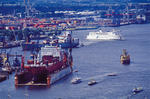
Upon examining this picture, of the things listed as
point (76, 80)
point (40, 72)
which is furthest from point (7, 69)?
point (76, 80)

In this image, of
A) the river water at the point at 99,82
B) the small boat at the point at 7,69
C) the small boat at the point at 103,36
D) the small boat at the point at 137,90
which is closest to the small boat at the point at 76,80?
the river water at the point at 99,82

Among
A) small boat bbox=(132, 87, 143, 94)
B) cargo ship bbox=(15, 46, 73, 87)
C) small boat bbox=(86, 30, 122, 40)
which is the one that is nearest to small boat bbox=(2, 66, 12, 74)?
cargo ship bbox=(15, 46, 73, 87)

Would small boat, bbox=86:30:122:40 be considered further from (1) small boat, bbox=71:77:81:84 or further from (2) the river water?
(1) small boat, bbox=71:77:81:84

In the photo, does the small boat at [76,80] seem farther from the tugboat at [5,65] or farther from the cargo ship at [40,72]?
the tugboat at [5,65]

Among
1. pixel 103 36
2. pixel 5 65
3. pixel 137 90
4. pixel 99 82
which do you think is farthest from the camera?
pixel 103 36

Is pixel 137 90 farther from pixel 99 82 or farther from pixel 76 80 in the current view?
pixel 76 80

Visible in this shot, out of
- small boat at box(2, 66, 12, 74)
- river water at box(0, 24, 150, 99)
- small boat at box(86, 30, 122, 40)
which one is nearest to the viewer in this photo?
river water at box(0, 24, 150, 99)

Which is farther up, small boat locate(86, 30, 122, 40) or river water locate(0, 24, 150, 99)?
river water locate(0, 24, 150, 99)

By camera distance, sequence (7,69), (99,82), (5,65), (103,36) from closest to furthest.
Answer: (99,82) < (7,69) < (5,65) < (103,36)

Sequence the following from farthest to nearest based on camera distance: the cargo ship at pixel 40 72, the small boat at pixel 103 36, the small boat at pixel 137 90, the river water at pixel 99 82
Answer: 1. the small boat at pixel 103 36
2. the cargo ship at pixel 40 72
3. the river water at pixel 99 82
4. the small boat at pixel 137 90

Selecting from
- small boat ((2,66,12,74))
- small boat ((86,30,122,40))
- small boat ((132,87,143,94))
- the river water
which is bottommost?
small boat ((86,30,122,40))

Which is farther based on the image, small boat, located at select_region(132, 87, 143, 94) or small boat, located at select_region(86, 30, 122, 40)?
small boat, located at select_region(86, 30, 122, 40)
